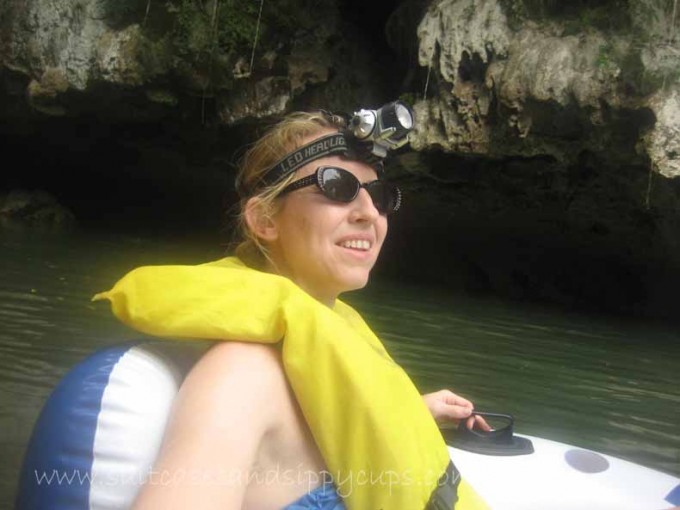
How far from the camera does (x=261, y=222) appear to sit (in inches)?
51.8

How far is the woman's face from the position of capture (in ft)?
4.22

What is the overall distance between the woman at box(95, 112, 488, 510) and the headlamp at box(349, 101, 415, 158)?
5 centimetres

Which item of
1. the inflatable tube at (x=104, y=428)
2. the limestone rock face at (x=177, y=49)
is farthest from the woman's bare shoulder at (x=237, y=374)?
the limestone rock face at (x=177, y=49)

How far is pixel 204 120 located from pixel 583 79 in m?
4.83

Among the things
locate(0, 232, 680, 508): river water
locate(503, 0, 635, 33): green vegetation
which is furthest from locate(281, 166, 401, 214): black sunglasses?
locate(503, 0, 635, 33): green vegetation

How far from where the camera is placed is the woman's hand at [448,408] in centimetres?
185

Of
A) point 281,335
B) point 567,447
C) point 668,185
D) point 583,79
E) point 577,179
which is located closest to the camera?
point 281,335

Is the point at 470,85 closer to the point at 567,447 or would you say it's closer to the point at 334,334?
the point at 567,447

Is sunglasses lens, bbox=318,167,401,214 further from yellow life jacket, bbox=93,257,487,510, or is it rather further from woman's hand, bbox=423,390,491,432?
woman's hand, bbox=423,390,491,432

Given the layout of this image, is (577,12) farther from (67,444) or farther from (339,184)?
(67,444)

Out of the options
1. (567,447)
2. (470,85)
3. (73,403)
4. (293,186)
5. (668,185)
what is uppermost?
(470,85)

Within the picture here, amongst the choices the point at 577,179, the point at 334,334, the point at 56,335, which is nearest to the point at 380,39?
the point at 577,179

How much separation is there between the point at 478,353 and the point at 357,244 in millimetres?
3600

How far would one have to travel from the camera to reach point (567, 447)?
6.86ft
